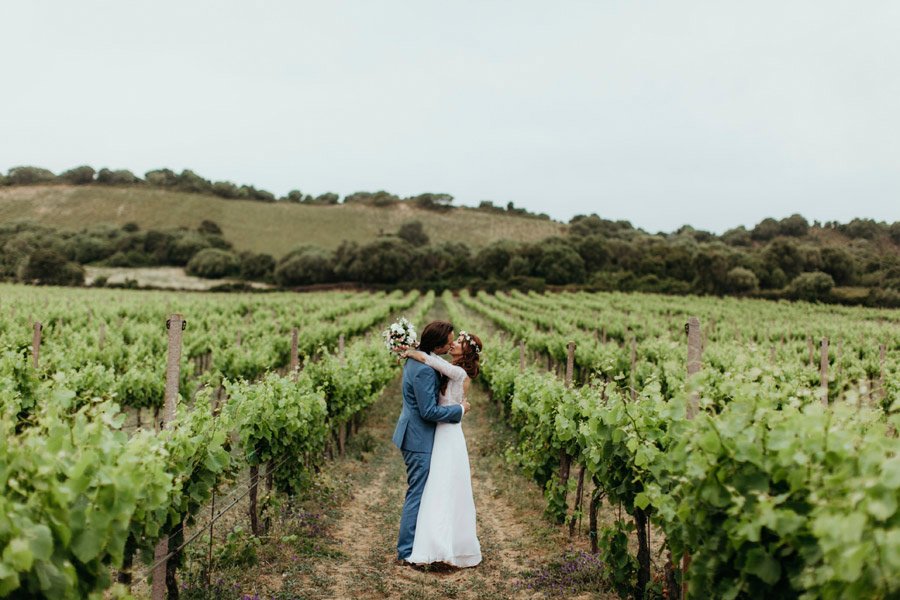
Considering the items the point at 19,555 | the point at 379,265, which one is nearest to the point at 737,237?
the point at 379,265

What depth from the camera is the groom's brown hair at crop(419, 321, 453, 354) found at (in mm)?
5375

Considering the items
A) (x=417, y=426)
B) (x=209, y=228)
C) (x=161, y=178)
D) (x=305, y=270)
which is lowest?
(x=305, y=270)

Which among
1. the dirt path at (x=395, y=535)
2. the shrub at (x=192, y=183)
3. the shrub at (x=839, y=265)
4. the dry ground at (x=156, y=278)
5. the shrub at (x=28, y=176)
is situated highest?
the shrub at (x=192, y=183)

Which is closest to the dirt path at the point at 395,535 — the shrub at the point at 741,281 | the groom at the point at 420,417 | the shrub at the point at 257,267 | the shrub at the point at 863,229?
the groom at the point at 420,417

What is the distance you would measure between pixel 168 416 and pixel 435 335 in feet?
6.75

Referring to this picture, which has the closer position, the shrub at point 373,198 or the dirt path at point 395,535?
the dirt path at point 395,535

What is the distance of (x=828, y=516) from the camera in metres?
2.07

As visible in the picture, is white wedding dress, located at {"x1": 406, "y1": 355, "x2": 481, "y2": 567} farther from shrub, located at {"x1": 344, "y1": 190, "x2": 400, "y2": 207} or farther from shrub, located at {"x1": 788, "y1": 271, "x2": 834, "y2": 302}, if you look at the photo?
shrub, located at {"x1": 344, "y1": 190, "x2": 400, "y2": 207}

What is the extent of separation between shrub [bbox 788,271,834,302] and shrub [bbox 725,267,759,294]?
3.39 metres

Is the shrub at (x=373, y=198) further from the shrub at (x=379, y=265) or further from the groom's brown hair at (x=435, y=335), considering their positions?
the groom's brown hair at (x=435, y=335)

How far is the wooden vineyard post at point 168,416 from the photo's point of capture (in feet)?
13.7

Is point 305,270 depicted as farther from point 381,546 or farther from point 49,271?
point 381,546

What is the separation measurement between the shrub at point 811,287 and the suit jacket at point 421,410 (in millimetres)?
55789

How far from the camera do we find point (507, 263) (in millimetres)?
66125
